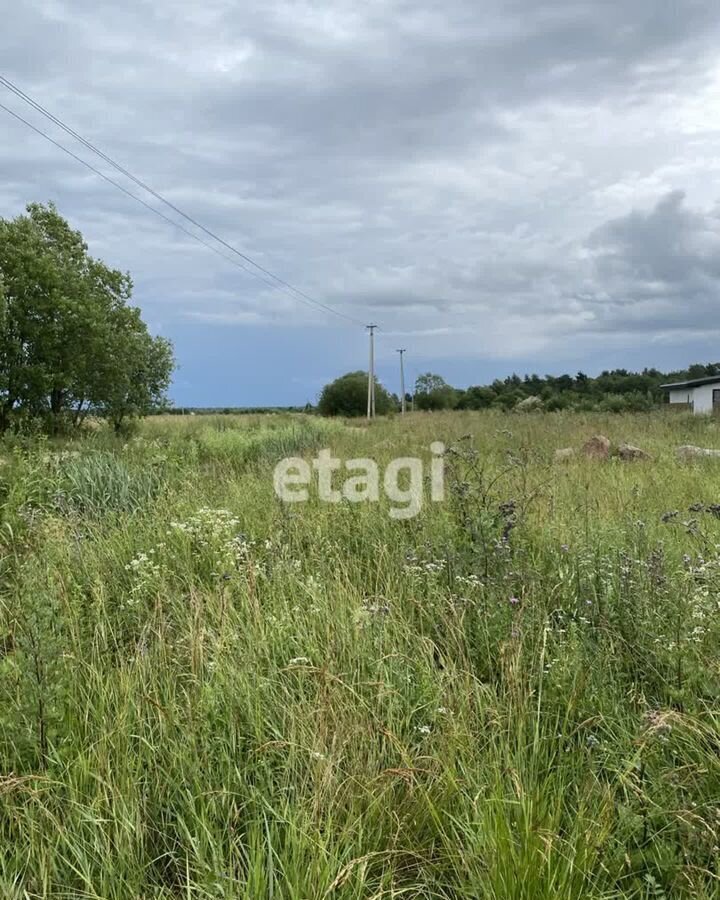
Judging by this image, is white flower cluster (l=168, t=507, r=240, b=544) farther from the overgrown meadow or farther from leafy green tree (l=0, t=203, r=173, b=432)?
leafy green tree (l=0, t=203, r=173, b=432)

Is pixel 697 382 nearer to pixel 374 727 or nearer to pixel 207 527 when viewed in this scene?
pixel 207 527

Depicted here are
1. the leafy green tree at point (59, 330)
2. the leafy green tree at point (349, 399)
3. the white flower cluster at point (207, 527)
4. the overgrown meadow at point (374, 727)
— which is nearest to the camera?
the overgrown meadow at point (374, 727)

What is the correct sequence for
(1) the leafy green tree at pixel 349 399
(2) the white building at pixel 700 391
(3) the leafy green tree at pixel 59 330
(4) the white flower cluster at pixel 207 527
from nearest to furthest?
(4) the white flower cluster at pixel 207 527 → (3) the leafy green tree at pixel 59 330 → (2) the white building at pixel 700 391 → (1) the leafy green tree at pixel 349 399

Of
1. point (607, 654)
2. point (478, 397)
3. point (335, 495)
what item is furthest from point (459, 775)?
point (478, 397)

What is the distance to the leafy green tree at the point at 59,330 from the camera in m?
14.9

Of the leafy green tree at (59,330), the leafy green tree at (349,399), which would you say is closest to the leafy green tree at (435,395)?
the leafy green tree at (349,399)

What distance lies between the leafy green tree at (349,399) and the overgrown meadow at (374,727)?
53097 mm

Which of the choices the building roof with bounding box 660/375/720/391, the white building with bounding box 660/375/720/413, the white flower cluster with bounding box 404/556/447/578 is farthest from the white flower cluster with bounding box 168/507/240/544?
the building roof with bounding box 660/375/720/391

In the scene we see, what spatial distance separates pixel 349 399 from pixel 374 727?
5619cm

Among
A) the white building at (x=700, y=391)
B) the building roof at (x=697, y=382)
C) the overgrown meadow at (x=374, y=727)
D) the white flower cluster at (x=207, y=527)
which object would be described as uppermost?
the building roof at (x=697, y=382)

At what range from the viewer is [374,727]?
80.3 inches

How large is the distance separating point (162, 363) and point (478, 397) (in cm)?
3452

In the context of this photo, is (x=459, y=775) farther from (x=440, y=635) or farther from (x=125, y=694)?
(x=125, y=694)

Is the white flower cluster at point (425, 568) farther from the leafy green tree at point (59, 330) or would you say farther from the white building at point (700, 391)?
the white building at point (700, 391)
